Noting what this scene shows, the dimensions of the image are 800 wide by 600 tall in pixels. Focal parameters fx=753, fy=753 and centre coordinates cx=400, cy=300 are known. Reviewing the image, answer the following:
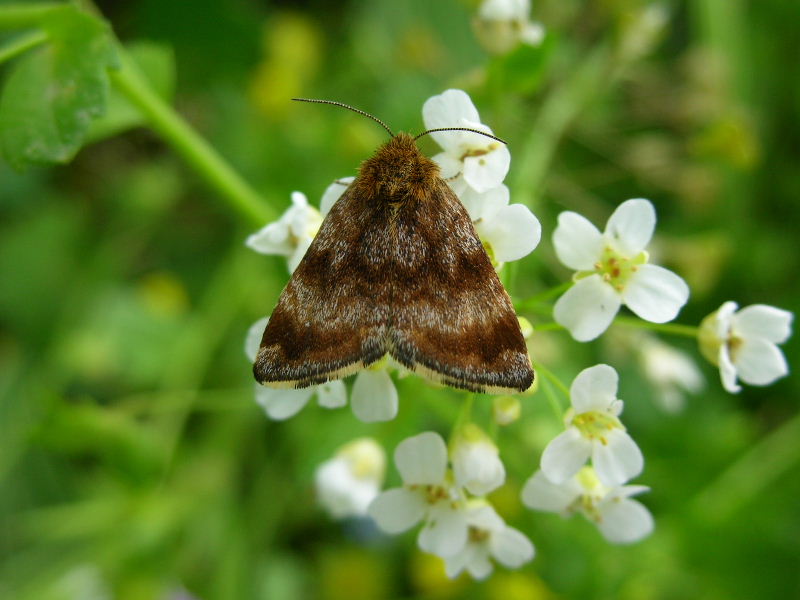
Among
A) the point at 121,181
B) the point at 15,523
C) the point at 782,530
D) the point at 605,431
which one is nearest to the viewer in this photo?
the point at 605,431

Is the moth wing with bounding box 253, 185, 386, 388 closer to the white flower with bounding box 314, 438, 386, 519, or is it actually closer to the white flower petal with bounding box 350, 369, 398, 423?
the white flower petal with bounding box 350, 369, 398, 423

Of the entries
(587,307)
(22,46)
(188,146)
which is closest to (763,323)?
(587,307)

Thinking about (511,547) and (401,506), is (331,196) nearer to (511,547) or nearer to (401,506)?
(401,506)

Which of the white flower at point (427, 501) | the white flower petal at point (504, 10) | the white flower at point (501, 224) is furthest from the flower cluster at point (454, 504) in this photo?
the white flower petal at point (504, 10)

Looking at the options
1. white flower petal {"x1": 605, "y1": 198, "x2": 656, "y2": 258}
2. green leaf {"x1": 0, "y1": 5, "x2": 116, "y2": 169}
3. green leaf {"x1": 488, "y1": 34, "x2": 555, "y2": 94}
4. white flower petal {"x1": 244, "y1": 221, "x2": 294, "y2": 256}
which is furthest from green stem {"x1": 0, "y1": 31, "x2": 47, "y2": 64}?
white flower petal {"x1": 605, "y1": 198, "x2": 656, "y2": 258}

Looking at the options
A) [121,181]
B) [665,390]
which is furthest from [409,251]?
[121,181]

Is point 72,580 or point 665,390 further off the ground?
point 665,390

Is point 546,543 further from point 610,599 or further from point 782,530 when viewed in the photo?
point 782,530
